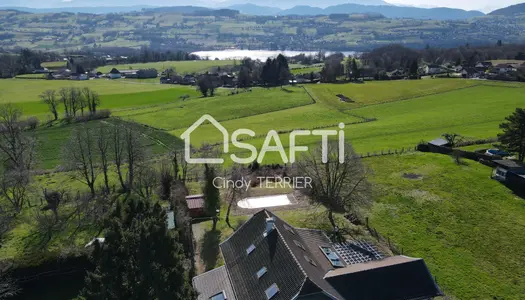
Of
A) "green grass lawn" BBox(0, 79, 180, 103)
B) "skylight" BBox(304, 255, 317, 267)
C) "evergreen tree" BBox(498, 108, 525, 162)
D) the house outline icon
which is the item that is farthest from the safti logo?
"green grass lawn" BBox(0, 79, 180, 103)

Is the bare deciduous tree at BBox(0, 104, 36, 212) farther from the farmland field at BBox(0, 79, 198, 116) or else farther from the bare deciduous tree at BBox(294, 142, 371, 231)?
the farmland field at BBox(0, 79, 198, 116)

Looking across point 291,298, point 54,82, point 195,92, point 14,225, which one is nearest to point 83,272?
point 14,225

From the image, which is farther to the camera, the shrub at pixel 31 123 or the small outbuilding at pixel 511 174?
the shrub at pixel 31 123

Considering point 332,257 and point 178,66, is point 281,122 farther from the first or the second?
point 178,66

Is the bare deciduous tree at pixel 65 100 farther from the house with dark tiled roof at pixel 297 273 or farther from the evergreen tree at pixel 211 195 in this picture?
the house with dark tiled roof at pixel 297 273

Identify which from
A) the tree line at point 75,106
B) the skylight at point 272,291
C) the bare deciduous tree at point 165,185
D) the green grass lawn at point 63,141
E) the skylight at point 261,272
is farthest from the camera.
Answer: the tree line at point 75,106

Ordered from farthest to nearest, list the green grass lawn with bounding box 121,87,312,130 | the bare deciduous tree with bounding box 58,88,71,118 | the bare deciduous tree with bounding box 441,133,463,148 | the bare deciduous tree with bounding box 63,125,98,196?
the bare deciduous tree with bounding box 58,88,71,118
the green grass lawn with bounding box 121,87,312,130
the bare deciduous tree with bounding box 441,133,463,148
the bare deciduous tree with bounding box 63,125,98,196

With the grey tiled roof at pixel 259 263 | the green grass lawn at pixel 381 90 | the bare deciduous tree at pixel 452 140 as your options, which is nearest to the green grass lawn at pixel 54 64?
the green grass lawn at pixel 381 90
